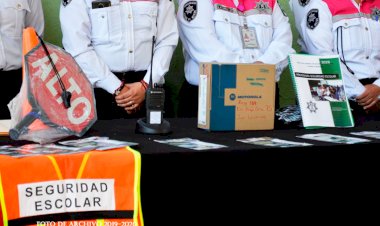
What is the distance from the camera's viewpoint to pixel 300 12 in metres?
3.06

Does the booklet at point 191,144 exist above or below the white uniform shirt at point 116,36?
below

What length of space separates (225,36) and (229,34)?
0.02 m

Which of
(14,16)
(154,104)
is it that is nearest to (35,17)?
(14,16)

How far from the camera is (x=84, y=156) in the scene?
1308 mm

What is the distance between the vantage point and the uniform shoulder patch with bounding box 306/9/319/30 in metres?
2.89

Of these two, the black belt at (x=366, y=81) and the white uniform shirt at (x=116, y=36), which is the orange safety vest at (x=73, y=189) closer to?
the white uniform shirt at (x=116, y=36)

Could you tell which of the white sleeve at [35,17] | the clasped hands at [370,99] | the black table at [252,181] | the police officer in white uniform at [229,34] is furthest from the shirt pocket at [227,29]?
the black table at [252,181]

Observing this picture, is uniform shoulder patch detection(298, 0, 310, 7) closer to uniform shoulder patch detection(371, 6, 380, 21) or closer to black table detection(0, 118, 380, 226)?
uniform shoulder patch detection(371, 6, 380, 21)

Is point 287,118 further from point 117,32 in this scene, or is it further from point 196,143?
point 117,32

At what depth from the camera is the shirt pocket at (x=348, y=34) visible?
2.86 metres

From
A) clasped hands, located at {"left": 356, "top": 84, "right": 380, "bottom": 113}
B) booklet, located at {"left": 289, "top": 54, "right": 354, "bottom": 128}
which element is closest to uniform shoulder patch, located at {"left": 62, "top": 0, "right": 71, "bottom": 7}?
booklet, located at {"left": 289, "top": 54, "right": 354, "bottom": 128}

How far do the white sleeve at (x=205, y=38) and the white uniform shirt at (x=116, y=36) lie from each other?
0.09m

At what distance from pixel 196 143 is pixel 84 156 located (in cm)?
34

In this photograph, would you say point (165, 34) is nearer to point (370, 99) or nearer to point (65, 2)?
point (65, 2)
